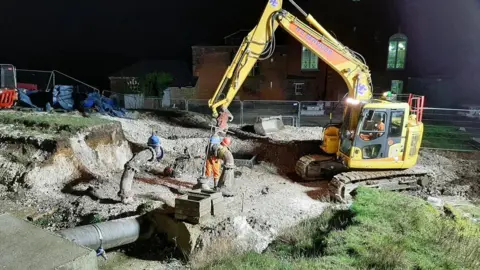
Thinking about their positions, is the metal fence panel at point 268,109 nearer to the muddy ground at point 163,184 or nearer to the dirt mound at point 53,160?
the muddy ground at point 163,184

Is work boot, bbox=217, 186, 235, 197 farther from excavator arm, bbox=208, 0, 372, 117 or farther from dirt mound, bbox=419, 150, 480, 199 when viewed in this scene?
dirt mound, bbox=419, 150, 480, 199

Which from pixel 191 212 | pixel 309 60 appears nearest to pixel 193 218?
pixel 191 212

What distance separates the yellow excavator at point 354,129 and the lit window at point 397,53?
15.8 metres

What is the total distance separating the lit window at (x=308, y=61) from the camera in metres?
26.4

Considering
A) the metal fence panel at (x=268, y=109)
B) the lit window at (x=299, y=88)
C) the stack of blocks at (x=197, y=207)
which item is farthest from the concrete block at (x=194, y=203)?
the lit window at (x=299, y=88)

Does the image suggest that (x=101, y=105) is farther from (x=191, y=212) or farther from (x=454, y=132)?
(x=454, y=132)

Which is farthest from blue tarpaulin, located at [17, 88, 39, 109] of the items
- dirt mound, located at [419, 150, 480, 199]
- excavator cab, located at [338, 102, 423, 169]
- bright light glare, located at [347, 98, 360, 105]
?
dirt mound, located at [419, 150, 480, 199]

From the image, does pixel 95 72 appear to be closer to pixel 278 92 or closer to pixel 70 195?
pixel 278 92

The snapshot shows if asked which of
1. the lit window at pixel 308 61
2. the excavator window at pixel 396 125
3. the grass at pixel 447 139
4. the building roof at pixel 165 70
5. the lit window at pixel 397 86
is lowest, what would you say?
the grass at pixel 447 139

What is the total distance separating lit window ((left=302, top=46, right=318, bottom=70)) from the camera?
26.4 meters

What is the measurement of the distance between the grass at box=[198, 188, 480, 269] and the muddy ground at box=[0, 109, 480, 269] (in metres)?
0.92

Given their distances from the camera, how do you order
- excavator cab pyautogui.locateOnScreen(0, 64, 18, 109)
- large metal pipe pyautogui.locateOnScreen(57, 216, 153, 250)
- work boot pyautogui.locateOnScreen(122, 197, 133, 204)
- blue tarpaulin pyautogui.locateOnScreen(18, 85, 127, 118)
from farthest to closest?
1. blue tarpaulin pyautogui.locateOnScreen(18, 85, 127, 118)
2. excavator cab pyautogui.locateOnScreen(0, 64, 18, 109)
3. work boot pyautogui.locateOnScreen(122, 197, 133, 204)
4. large metal pipe pyautogui.locateOnScreen(57, 216, 153, 250)

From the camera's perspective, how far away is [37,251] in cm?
384

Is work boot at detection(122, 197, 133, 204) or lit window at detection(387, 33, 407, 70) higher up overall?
lit window at detection(387, 33, 407, 70)
